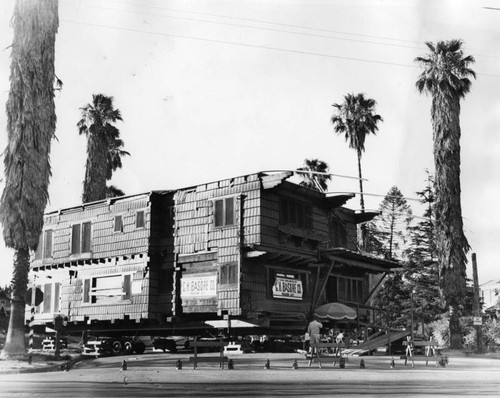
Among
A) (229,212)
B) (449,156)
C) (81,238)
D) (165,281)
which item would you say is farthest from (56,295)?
(449,156)

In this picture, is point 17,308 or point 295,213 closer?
point 17,308

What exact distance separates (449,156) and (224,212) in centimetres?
1391

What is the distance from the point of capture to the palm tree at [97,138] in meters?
44.6

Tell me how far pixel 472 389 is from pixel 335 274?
20.8m

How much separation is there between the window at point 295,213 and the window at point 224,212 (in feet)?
7.36

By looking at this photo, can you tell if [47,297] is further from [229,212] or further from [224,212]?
[229,212]

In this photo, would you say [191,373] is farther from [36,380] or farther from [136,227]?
[136,227]

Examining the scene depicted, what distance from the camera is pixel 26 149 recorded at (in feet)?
75.2

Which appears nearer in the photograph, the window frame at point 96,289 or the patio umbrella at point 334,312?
the patio umbrella at point 334,312

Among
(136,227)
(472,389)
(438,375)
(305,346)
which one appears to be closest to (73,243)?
(136,227)

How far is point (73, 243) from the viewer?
3538cm

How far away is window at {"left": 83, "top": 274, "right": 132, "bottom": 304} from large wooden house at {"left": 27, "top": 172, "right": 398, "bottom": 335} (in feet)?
0.16

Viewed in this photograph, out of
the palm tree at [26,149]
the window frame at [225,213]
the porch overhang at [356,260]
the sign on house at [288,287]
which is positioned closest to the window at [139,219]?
the window frame at [225,213]

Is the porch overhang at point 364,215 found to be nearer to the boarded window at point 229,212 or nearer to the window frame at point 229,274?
the boarded window at point 229,212
